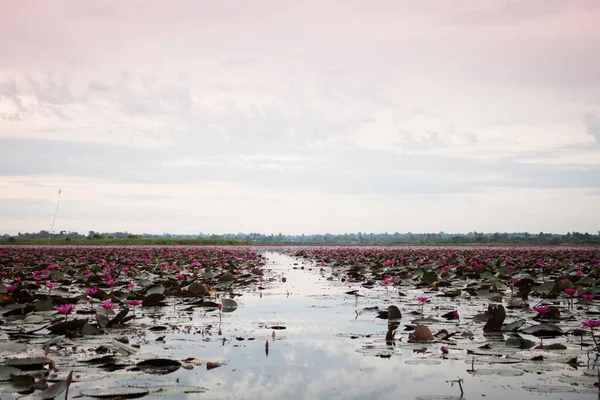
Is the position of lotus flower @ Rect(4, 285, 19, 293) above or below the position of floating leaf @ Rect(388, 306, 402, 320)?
above

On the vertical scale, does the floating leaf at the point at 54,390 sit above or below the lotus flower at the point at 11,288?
below

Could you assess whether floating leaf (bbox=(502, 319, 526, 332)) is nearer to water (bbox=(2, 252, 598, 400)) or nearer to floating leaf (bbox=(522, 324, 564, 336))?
floating leaf (bbox=(522, 324, 564, 336))

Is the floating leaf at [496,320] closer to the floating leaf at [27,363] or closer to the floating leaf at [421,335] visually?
the floating leaf at [421,335]

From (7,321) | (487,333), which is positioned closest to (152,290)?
(7,321)

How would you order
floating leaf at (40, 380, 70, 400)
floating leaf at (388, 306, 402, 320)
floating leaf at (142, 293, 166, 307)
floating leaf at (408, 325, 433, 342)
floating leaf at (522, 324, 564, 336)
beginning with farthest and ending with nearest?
floating leaf at (142, 293, 166, 307)
floating leaf at (388, 306, 402, 320)
floating leaf at (522, 324, 564, 336)
floating leaf at (408, 325, 433, 342)
floating leaf at (40, 380, 70, 400)

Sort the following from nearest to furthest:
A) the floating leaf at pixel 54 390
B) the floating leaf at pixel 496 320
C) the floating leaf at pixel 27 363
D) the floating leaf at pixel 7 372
Answer: the floating leaf at pixel 54 390 → the floating leaf at pixel 7 372 → the floating leaf at pixel 27 363 → the floating leaf at pixel 496 320

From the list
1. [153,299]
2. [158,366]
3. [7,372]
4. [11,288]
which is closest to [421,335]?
[158,366]

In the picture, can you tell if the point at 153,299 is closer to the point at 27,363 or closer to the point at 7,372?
the point at 27,363

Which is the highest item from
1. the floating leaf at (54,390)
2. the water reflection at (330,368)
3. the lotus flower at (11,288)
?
the lotus flower at (11,288)

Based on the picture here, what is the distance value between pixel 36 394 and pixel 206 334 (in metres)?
2.80

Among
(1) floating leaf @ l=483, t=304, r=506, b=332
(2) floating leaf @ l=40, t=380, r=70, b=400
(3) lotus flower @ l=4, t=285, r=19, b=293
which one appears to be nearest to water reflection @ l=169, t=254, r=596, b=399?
(2) floating leaf @ l=40, t=380, r=70, b=400

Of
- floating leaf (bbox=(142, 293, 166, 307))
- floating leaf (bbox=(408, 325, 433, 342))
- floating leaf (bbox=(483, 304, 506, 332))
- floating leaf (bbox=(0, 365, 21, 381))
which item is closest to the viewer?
floating leaf (bbox=(0, 365, 21, 381))

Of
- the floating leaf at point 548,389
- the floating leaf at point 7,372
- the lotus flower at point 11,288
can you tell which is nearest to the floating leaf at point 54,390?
the floating leaf at point 7,372

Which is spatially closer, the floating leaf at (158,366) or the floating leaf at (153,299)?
the floating leaf at (158,366)
